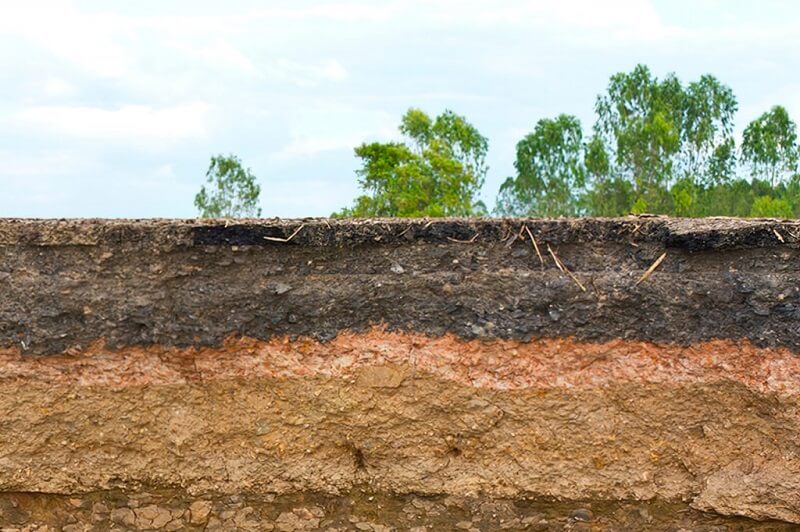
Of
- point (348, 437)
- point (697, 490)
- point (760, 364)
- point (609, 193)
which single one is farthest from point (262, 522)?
point (609, 193)

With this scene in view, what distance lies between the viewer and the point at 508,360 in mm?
3693

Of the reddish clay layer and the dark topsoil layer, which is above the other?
the dark topsoil layer

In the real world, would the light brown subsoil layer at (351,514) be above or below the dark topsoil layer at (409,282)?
below

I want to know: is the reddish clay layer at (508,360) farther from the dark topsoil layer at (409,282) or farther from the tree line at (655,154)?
the tree line at (655,154)

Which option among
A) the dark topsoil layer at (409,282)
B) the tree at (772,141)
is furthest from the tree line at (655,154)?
the dark topsoil layer at (409,282)

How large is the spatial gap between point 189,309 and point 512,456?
1.47 m

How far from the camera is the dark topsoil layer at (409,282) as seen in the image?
3.68 meters

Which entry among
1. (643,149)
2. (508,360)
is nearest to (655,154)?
(643,149)

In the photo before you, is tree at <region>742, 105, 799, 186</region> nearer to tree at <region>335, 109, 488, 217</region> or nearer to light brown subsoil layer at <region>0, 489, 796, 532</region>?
tree at <region>335, 109, 488, 217</region>

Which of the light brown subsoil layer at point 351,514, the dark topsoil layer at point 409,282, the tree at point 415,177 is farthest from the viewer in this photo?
the tree at point 415,177

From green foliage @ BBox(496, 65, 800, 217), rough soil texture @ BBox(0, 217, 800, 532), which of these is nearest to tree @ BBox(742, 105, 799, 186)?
green foliage @ BBox(496, 65, 800, 217)

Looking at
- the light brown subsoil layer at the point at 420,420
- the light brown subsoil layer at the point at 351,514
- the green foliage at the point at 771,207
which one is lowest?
the light brown subsoil layer at the point at 351,514

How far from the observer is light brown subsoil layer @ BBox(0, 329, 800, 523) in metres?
3.70

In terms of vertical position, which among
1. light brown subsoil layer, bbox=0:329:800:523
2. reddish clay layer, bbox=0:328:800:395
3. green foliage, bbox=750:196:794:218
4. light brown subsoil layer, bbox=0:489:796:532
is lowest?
light brown subsoil layer, bbox=0:489:796:532
